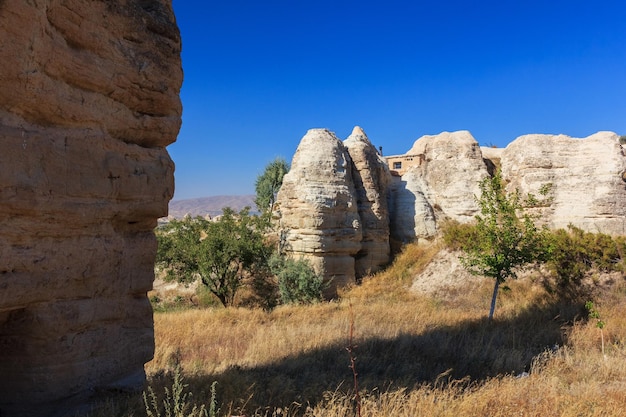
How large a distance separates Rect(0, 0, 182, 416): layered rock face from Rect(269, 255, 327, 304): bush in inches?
428

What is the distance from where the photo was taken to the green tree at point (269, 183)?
3284cm

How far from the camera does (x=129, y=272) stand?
3.97m

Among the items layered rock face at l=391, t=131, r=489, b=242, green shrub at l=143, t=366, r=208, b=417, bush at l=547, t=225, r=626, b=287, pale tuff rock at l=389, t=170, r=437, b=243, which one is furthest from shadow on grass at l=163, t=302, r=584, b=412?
layered rock face at l=391, t=131, r=489, b=242

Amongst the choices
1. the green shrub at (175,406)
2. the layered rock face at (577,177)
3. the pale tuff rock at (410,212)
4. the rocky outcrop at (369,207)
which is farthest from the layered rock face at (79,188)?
the pale tuff rock at (410,212)

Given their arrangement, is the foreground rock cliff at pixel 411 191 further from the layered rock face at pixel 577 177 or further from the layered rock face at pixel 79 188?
the layered rock face at pixel 79 188

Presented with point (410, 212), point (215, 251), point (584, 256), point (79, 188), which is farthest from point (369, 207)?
point (79, 188)

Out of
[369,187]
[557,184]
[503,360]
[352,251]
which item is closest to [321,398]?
[503,360]

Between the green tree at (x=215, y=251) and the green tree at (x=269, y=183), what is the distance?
16790mm

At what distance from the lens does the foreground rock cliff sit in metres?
15.9

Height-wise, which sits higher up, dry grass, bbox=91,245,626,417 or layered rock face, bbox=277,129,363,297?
layered rock face, bbox=277,129,363,297

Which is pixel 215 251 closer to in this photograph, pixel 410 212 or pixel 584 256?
pixel 410 212

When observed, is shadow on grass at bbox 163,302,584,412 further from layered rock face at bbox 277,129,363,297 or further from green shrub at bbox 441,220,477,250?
layered rock face at bbox 277,129,363,297

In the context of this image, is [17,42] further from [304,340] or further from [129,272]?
[304,340]

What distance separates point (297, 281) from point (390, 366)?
365 inches
